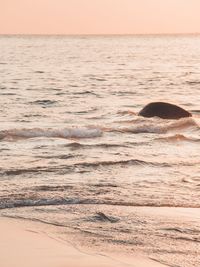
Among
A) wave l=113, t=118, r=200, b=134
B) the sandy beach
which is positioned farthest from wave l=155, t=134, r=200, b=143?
the sandy beach

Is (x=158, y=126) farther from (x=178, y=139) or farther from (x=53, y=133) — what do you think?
(x=53, y=133)

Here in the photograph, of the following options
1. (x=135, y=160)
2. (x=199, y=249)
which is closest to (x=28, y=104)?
(x=135, y=160)

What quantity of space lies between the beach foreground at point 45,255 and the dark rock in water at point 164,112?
40.0 feet

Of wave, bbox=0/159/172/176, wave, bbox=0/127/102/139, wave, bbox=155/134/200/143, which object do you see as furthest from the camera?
wave, bbox=0/127/102/139

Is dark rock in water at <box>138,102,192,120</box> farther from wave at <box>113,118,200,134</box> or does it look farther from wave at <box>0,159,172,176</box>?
wave at <box>0,159,172,176</box>

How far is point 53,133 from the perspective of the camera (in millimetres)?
14547

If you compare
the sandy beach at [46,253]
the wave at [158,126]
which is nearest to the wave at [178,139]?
the wave at [158,126]

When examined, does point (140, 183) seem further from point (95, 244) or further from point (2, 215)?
point (95, 244)

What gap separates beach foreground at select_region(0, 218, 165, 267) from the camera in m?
5.38

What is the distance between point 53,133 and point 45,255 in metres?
9.02

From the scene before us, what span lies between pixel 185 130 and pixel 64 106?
742cm

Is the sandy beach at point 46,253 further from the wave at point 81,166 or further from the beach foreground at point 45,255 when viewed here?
the wave at point 81,166

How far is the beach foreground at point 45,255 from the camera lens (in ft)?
17.7

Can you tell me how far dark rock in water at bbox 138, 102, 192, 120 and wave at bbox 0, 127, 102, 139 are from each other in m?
3.56
